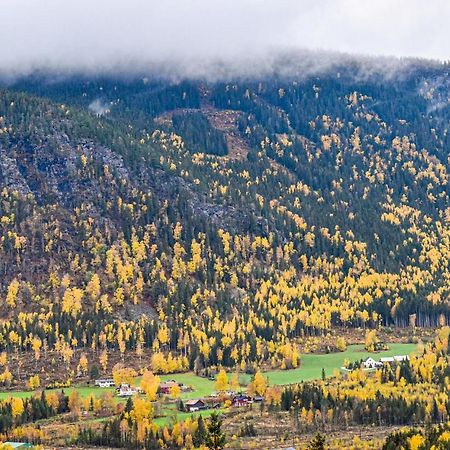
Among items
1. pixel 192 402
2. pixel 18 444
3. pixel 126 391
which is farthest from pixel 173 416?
pixel 126 391

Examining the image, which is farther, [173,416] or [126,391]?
[126,391]

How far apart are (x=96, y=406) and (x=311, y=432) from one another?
46429 millimetres

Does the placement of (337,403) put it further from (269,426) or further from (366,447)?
(366,447)

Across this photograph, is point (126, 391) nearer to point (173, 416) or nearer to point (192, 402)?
point (192, 402)

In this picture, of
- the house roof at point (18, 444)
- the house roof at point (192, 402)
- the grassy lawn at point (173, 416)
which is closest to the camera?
the house roof at point (18, 444)

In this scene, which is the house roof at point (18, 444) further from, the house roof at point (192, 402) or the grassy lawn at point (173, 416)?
the house roof at point (192, 402)

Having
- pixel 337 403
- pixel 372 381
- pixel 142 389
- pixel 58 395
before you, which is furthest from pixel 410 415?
pixel 58 395

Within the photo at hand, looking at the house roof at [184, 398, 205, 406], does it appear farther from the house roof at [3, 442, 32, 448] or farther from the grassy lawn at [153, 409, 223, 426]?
the house roof at [3, 442, 32, 448]

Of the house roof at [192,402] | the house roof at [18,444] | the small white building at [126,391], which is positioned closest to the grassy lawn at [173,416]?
the house roof at [192,402]

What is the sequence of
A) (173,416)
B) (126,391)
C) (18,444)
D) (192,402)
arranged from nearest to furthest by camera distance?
(18,444) < (173,416) < (192,402) < (126,391)

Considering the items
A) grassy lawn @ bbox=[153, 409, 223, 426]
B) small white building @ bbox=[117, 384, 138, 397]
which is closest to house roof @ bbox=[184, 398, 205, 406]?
grassy lawn @ bbox=[153, 409, 223, 426]

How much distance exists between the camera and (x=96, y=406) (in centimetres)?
17075

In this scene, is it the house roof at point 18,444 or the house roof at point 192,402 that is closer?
the house roof at point 18,444

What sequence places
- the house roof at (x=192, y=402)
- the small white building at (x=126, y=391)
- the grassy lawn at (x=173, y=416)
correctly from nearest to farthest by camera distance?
the grassy lawn at (x=173, y=416)
the house roof at (x=192, y=402)
the small white building at (x=126, y=391)
